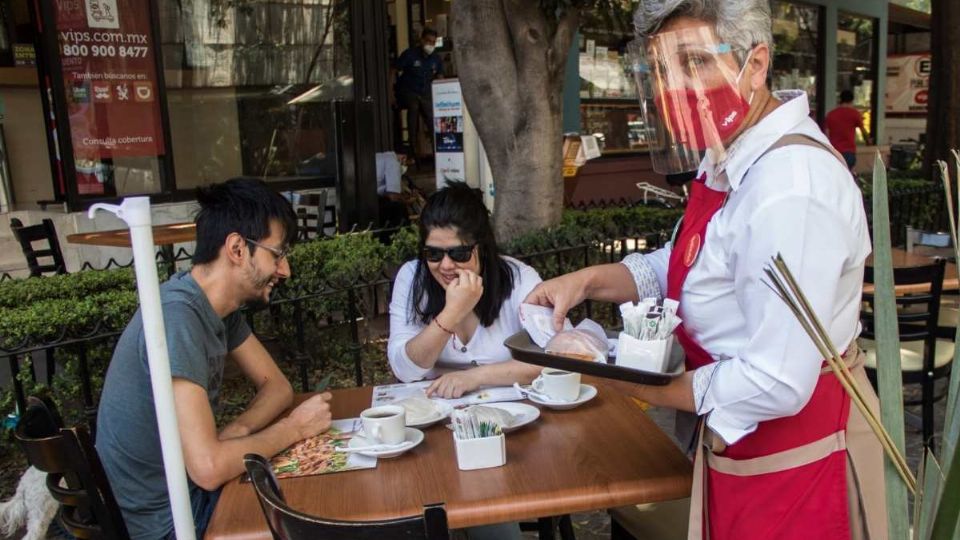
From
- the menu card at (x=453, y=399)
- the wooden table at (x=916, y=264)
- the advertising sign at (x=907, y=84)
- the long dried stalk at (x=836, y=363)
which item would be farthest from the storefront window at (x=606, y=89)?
the advertising sign at (x=907, y=84)

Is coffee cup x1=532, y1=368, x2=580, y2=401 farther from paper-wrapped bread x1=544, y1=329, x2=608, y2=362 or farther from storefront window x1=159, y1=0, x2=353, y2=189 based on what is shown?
storefront window x1=159, y1=0, x2=353, y2=189

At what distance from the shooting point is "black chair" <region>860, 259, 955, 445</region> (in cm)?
361

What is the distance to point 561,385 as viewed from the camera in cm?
236

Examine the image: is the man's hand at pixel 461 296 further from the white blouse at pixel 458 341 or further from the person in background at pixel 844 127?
the person in background at pixel 844 127

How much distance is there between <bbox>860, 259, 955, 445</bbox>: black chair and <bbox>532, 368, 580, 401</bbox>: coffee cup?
1.81m

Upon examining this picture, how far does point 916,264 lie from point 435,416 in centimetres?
327

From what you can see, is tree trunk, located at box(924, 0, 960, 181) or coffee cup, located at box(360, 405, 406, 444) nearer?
coffee cup, located at box(360, 405, 406, 444)

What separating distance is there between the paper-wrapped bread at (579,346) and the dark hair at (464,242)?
1012 millimetres

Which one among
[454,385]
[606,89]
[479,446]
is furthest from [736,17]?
[606,89]

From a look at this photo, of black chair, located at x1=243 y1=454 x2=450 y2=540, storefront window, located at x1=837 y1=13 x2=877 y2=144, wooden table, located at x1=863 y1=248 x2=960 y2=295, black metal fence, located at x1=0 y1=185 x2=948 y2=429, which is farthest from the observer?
storefront window, located at x1=837 y1=13 x2=877 y2=144

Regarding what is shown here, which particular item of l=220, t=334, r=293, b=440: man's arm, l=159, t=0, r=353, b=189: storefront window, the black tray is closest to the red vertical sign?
l=159, t=0, r=353, b=189: storefront window

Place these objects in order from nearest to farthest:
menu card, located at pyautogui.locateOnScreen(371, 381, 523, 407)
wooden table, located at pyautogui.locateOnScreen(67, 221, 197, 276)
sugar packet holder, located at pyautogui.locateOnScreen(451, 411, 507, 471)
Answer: sugar packet holder, located at pyautogui.locateOnScreen(451, 411, 507, 471) < menu card, located at pyautogui.locateOnScreen(371, 381, 523, 407) < wooden table, located at pyautogui.locateOnScreen(67, 221, 197, 276)

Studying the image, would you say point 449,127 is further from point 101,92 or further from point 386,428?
point 386,428

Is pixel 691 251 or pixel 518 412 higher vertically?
pixel 691 251
